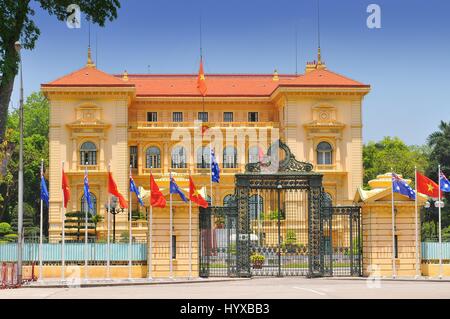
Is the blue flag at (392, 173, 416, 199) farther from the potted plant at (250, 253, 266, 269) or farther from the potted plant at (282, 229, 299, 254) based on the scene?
the potted plant at (250, 253, 266, 269)

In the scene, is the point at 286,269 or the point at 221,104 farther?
the point at 221,104

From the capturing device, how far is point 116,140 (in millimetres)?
72250

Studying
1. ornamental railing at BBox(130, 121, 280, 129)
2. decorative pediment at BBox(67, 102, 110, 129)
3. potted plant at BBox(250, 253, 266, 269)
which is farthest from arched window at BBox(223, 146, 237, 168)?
potted plant at BBox(250, 253, 266, 269)

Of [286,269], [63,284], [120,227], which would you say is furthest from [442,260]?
[120,227]

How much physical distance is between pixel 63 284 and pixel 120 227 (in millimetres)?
36845

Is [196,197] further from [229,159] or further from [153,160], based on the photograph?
[153,160]

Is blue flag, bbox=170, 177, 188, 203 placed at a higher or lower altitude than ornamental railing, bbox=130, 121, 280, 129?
lower

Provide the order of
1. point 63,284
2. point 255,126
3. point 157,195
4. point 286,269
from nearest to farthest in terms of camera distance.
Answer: point 63,284 < point 157,195 < point 286,269 < point 255,126

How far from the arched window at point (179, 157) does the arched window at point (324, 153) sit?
10.2 metres

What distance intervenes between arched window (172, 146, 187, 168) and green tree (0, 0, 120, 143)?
44365 mm

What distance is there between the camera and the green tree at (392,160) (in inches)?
3492

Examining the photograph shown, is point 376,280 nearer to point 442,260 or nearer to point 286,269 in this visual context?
point 442,260

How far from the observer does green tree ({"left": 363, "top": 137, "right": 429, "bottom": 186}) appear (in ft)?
291

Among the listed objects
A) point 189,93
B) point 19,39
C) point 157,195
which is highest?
point 189,93
